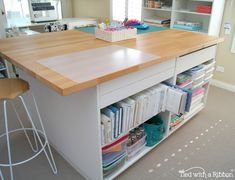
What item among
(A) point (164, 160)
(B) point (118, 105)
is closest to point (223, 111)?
(A) point (164, 160)

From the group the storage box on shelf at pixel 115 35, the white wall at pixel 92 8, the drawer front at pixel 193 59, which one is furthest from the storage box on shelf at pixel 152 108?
the white wall at pixel 92 8

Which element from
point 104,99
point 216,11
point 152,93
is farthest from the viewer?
point 216,11

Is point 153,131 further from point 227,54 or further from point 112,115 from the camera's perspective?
point 227,54

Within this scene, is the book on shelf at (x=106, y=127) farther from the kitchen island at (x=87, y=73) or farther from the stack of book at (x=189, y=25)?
the stack of book at (x=189, y=25)

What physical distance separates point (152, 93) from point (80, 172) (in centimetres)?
89

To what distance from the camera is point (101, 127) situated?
4.65 feet

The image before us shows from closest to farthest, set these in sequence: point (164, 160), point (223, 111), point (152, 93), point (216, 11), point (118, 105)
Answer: point (118, 105) → point (152, 93) → point (164, 160) → point (223, 111) → point (216, 11)

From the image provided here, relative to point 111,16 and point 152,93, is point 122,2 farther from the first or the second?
point 152,93

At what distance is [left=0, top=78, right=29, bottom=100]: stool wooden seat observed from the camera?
4.38 ft

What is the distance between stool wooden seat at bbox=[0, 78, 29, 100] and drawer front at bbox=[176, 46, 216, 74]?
1251 millimetres

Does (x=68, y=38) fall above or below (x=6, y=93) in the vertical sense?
above

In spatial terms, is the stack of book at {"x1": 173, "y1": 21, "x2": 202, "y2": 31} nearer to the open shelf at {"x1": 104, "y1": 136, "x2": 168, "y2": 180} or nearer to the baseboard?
the baseboard

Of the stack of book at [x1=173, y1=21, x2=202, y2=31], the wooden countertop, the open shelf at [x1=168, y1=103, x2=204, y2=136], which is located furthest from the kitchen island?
the stack of book at [x1=173, y1=21, x2=202, y2=31]

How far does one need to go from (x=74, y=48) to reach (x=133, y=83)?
1.91 feet
